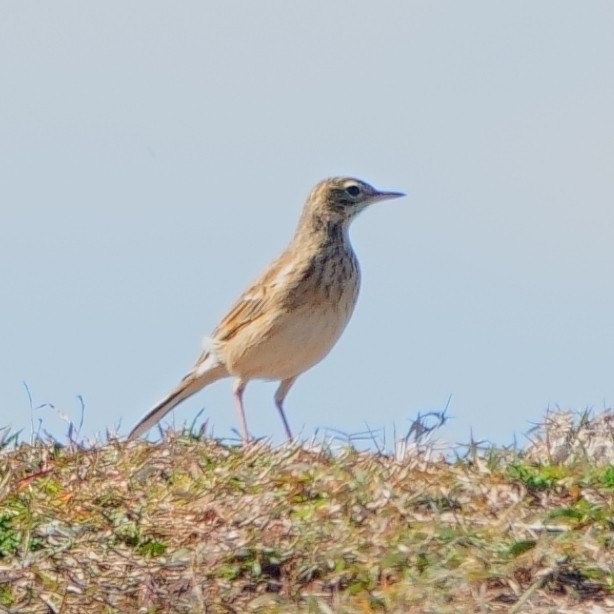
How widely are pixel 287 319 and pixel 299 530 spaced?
474 centimetres

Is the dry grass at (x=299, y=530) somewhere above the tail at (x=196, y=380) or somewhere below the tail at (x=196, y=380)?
below

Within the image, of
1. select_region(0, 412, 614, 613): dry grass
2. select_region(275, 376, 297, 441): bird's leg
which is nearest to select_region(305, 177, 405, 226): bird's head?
select_region(275, 376, 297, 441): bird's leg

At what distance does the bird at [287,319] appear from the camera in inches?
418

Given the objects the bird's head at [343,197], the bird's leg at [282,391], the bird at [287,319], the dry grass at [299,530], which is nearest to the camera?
the dry grass at [299,530]

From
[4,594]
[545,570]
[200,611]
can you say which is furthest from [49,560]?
[545,570]

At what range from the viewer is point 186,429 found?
7.69m

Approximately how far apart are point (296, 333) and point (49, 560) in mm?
4960

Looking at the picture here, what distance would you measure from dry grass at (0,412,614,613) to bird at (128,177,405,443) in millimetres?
3195

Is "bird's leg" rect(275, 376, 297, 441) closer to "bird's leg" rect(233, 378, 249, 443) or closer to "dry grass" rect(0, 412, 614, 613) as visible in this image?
"bird's leg" rect(233, 378, 249, 443)

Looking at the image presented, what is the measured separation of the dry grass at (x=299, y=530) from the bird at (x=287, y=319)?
319 centimetres

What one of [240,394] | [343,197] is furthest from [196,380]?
[343,197]

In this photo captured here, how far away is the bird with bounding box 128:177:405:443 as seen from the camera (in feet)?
34.8

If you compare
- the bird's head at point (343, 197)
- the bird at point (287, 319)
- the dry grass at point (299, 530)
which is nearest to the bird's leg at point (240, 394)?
the bird at point (287, 319)

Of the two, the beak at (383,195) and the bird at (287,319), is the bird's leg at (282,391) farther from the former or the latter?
the beak at (383,195)
